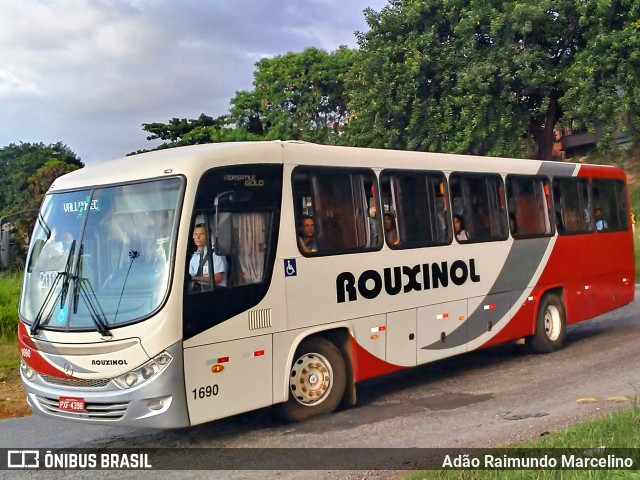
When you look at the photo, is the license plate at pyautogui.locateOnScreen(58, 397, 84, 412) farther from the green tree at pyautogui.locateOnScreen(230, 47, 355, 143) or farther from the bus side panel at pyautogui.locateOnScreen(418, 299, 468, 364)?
the green tree at pyautogui.locateOnScreen(230, 47, 355, 143)

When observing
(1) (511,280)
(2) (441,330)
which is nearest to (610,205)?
(1) (511,280)

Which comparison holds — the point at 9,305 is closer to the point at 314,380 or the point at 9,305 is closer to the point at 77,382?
the point at 77,382

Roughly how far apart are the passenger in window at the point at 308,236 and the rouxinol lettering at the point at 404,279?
502 mm

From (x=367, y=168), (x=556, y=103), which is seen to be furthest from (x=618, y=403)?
(x=556, y=103)

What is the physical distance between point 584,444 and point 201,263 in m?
3.59

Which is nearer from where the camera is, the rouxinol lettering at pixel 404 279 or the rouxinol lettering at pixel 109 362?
the rouxinol lettering at pixel 109 362

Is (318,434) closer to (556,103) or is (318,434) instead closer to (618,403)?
(618,403)

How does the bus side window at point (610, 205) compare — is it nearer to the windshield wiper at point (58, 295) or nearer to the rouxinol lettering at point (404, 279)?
the rouxinol lettering at point (404, 279)

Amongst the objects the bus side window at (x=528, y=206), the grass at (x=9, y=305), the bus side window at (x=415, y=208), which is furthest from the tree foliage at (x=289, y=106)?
the bus side window at (x=415, y=208)

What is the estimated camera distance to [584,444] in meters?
6.05

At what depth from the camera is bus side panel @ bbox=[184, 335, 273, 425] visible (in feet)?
22.8

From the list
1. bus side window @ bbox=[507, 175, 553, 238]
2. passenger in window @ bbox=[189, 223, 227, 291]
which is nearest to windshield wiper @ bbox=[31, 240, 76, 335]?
passenger in window @ bbox=[189, 223, 227, 291]

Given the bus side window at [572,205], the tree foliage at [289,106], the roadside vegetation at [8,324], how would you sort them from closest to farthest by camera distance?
the roadside vegetation at [8,324] → the bus side window at [572,205] → the tree foliage at [289,106]

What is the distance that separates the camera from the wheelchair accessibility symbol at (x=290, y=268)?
794 cm
